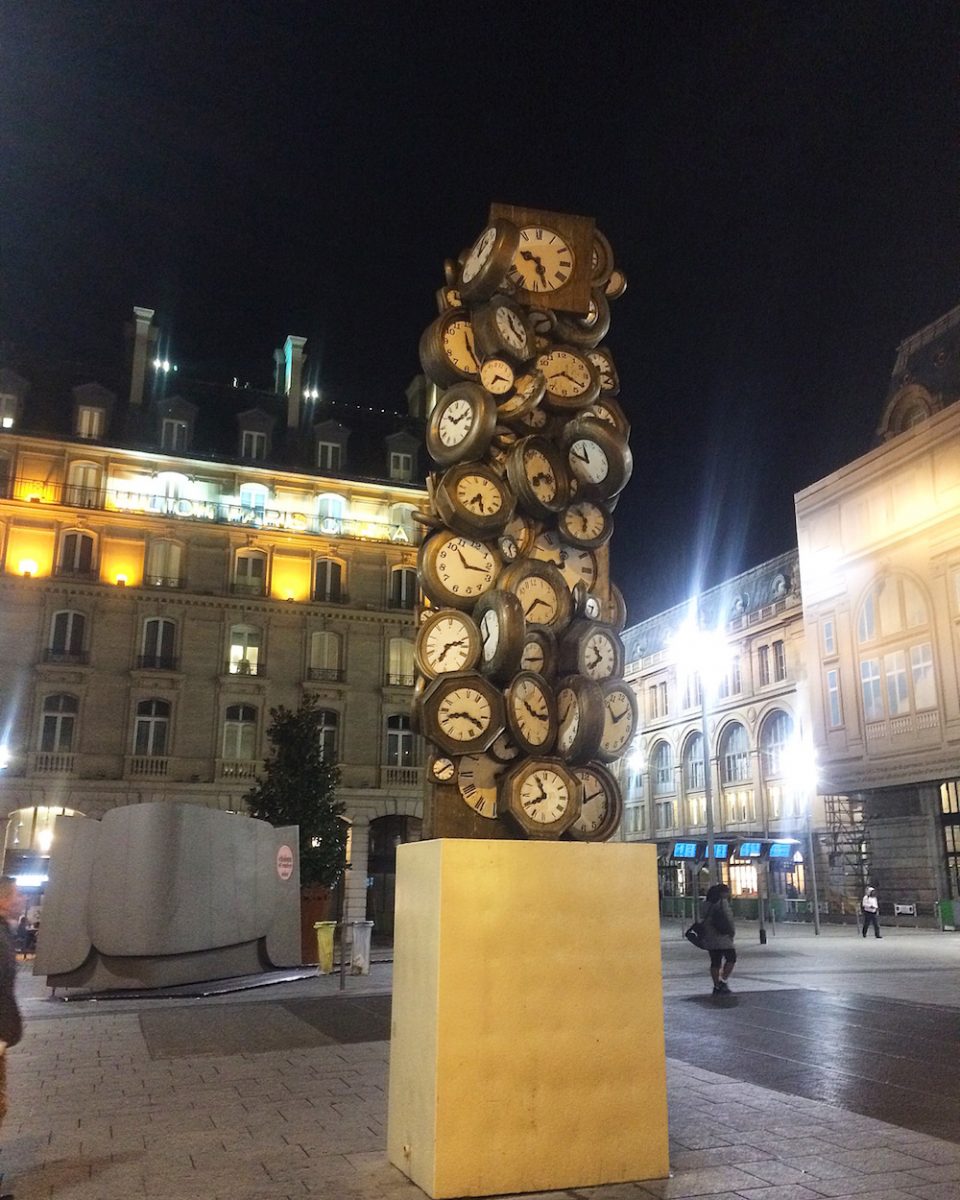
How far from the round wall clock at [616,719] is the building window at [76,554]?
115 ft

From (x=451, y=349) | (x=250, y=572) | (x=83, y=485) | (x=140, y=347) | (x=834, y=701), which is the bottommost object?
(x=451, y=349)

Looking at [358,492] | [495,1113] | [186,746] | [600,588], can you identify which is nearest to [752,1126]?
[495,1113]

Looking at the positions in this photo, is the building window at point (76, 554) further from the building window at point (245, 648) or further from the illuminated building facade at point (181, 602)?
the building window at point (245, 648)

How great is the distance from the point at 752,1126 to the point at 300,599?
35274 millimetres

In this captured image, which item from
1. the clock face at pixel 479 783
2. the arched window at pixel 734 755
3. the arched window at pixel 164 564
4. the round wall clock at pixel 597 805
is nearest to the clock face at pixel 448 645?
the clock face at pixel 479 783

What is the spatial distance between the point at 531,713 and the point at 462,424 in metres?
2.14

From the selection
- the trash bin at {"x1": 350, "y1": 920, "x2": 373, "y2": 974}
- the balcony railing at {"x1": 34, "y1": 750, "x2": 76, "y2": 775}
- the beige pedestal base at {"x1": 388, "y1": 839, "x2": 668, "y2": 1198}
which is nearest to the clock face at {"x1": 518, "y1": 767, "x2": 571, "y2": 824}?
the beige pedestal base at {"x1": 388, "y1": 839, "x2": 668, "y2": 1198}

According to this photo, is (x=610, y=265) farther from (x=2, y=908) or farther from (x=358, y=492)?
(x=358, y=492)

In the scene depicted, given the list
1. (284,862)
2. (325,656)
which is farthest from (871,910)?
(325,656)

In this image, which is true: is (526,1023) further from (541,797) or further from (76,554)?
(76,554)

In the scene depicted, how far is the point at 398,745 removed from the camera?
40.7 metres

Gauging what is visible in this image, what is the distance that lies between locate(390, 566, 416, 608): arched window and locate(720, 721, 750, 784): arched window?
23.8 m

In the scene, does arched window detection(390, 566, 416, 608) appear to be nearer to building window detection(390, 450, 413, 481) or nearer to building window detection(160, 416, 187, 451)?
building window detection(390, 450, 413, 481)

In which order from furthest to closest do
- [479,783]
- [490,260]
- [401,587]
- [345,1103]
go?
[401,587], [345,1103], [490,260], [479,783]
